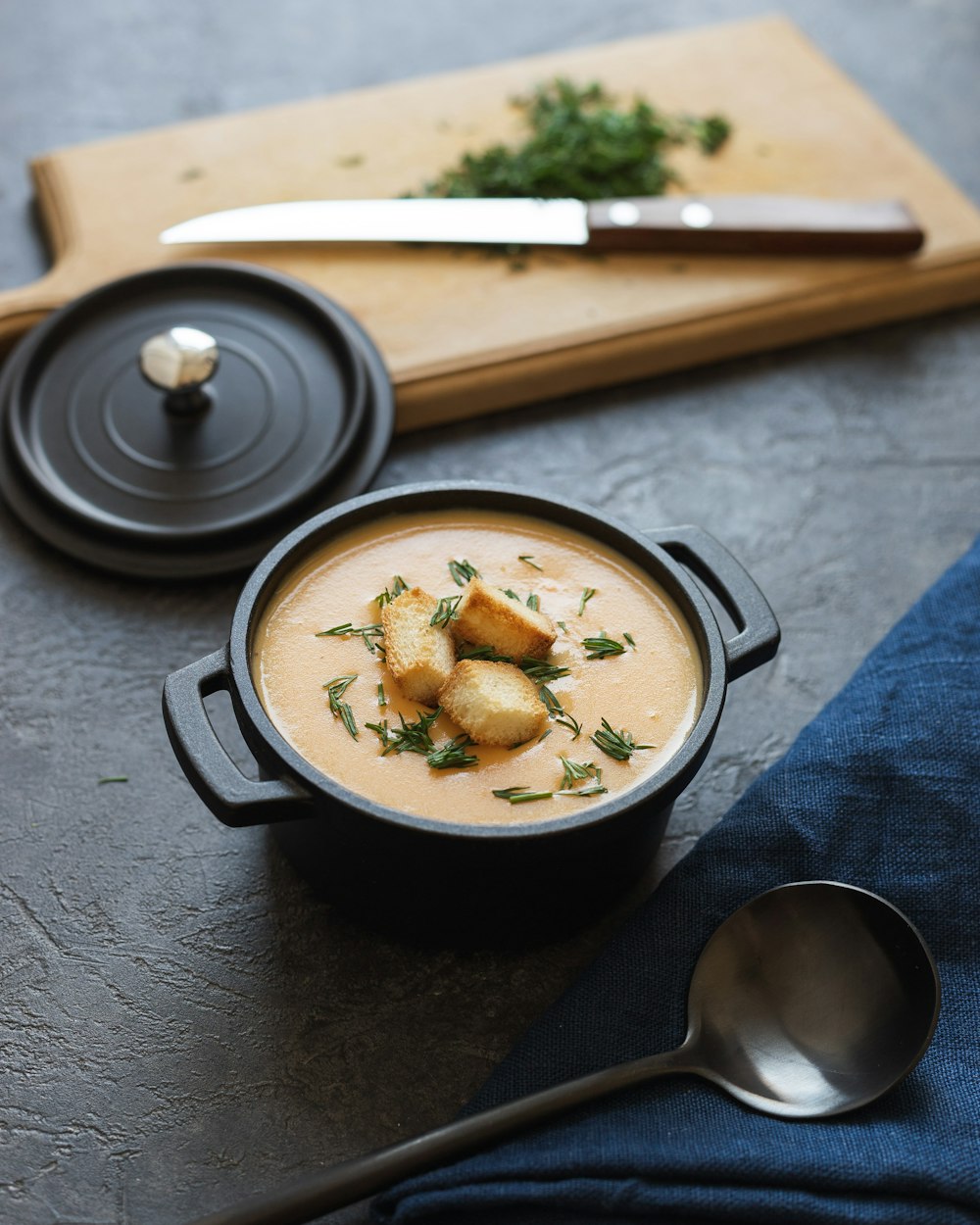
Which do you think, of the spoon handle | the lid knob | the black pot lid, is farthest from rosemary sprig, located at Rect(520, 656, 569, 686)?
the lid knob

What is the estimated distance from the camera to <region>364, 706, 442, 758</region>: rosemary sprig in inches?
46.9

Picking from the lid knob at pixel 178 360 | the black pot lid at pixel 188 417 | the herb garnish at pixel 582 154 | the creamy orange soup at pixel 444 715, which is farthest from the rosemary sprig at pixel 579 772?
the herb garnish at pixel 582 154

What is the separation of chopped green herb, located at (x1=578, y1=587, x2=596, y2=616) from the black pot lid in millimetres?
449

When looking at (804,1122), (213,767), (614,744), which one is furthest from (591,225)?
(804,1122)

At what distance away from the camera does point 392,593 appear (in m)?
1.33

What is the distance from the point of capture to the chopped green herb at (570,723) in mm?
1217

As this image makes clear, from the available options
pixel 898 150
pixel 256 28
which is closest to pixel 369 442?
pixel 898 150

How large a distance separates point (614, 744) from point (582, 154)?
1287mm

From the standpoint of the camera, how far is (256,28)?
2.62m

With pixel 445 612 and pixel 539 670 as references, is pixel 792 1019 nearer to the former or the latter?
pixel 539 670

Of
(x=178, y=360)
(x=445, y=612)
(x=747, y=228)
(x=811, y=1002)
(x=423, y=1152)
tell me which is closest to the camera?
(x=423, y=1152)

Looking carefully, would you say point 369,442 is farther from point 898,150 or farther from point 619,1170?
point 898,150

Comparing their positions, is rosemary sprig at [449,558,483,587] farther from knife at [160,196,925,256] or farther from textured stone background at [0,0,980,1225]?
knife at [160,196,925,256]

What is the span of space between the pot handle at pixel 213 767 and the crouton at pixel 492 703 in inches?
6.6
